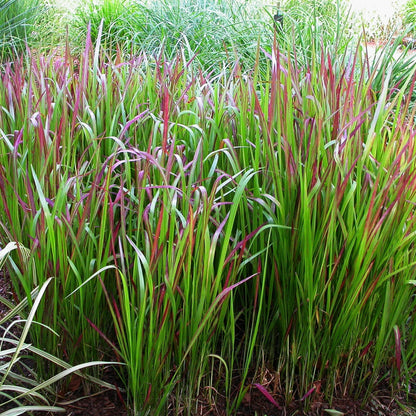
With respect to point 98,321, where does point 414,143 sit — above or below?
above

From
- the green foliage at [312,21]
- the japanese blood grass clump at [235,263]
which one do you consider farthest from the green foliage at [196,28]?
the japanese blood grass clump at [235,263]

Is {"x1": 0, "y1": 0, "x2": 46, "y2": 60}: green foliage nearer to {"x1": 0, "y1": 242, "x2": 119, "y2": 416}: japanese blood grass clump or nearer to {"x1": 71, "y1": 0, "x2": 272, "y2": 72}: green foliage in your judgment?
{"x1": 71, "y1": 0, "x2": 272, "y2": 72}: green foliage

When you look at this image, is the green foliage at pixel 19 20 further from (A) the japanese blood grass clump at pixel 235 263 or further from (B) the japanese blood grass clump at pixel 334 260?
(B) the japanese blood grass clump at pixel 334 260

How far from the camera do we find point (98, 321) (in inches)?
48.9

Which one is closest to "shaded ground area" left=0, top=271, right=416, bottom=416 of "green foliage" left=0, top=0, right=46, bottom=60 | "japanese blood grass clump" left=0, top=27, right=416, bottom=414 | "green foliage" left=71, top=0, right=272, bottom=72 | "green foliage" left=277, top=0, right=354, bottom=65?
"japanese blood grass clump" left=0, top=27, right=416, bottom=414

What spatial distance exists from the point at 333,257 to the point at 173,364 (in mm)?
515

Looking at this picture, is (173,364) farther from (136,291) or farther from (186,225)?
(186,225)

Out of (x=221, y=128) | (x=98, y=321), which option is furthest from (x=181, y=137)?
(x=98, y=321)

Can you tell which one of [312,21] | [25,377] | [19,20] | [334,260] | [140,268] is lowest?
[25,377]

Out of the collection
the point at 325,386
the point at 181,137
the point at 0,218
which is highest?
the point at 181,137

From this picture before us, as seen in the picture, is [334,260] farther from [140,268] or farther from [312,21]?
[312,21]

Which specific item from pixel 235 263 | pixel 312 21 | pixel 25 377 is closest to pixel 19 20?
pixel 312 21

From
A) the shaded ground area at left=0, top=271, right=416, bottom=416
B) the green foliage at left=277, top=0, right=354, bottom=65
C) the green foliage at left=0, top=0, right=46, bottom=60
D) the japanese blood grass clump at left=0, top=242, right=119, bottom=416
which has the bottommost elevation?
the shaded ground area at left=0, top=271, right=416, bottom=416

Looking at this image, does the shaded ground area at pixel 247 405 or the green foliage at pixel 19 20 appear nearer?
the shaded ground area at pixel 247 405
